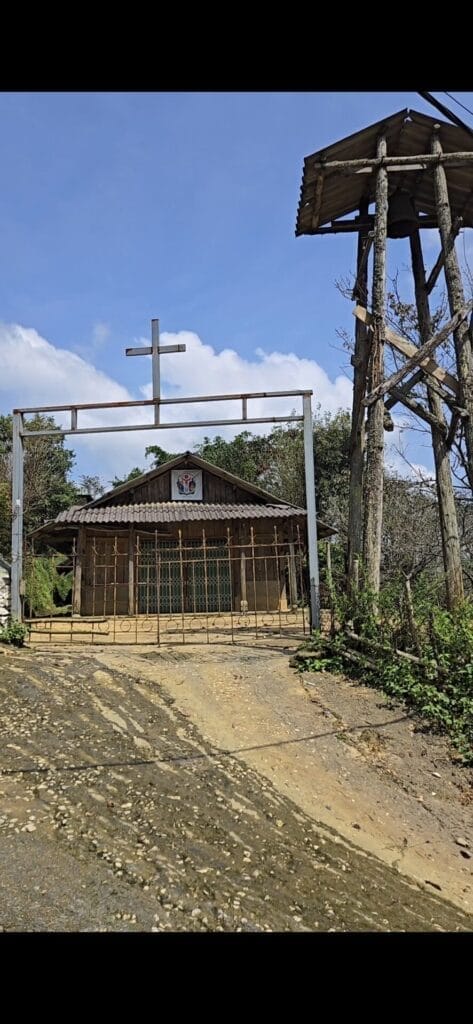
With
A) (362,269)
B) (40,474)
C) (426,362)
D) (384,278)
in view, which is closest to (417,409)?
(426,362)

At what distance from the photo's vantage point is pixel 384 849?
4.60 m

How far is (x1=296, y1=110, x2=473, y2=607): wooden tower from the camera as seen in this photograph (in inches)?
Result: 378

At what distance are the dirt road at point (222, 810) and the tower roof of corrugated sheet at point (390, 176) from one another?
30.5 feet

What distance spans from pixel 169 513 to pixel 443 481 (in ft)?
34.7

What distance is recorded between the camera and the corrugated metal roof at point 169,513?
18562mm

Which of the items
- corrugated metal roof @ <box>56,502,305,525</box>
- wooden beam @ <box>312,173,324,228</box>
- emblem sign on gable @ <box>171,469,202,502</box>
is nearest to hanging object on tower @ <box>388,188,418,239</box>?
wooden beam @ <box>312,173,324,228</box>

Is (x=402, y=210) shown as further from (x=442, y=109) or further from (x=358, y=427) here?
(x=442, y=109)

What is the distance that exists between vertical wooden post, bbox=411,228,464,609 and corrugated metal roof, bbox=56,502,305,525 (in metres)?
7.62

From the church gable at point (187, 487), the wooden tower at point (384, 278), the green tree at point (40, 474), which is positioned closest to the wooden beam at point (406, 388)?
the wooden tower at point (384, 278)

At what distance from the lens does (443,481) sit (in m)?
10.7

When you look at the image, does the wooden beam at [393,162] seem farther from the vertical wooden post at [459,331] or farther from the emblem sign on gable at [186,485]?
the emblem sign on gable at [186,485]

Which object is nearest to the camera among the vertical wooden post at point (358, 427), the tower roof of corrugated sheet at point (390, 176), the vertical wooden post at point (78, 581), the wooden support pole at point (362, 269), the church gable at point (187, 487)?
the tower roof of corrugated sheet at point (390, 176)
